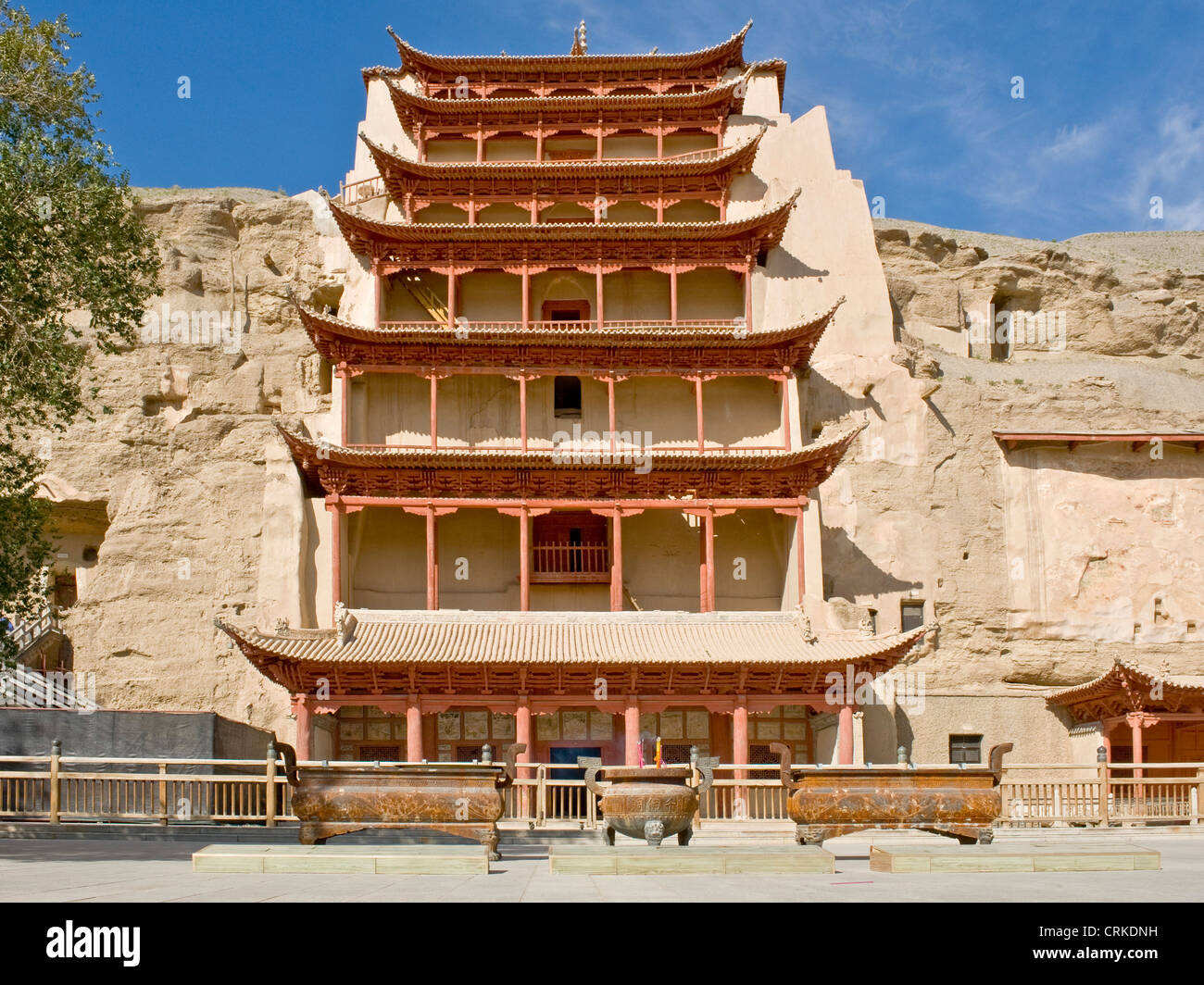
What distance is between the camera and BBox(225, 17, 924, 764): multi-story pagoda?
23.7m

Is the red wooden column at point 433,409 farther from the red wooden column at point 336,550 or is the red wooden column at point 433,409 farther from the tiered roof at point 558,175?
the tiered roof at point 558,175

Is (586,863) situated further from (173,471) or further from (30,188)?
(173,471)

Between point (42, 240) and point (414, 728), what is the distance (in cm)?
1131

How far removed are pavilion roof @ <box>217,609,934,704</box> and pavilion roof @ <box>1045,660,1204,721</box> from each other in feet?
16.1

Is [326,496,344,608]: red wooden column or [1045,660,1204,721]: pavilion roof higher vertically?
[326,496,344,608]: red wooden column

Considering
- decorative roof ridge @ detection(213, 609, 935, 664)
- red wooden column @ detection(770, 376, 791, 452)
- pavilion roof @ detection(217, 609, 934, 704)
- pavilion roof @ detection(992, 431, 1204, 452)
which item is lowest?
pavilion roof @ detection(217, 609, 934, 704)

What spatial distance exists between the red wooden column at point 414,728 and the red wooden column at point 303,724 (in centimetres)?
192

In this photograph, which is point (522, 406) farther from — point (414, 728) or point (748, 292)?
point (414, 728)

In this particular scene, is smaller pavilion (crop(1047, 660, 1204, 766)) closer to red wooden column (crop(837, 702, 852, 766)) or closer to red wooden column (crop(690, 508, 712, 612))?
red wooden column (crop(837, 702, 852, 766))

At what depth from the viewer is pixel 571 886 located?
8.33 meters

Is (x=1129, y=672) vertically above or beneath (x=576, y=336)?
beneath

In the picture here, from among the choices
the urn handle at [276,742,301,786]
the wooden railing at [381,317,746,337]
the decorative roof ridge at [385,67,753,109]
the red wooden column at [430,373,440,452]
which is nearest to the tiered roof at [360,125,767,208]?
the decorative roof ridge at [385,67,753,109]

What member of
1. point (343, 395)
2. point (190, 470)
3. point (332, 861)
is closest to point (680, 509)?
point (343, 395)

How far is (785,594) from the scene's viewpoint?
27.7m
